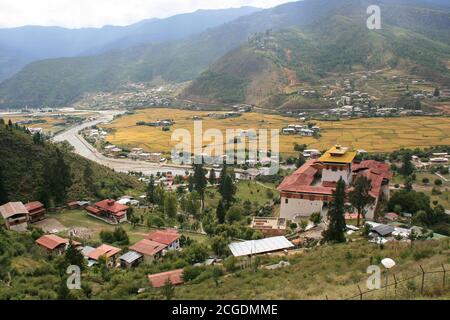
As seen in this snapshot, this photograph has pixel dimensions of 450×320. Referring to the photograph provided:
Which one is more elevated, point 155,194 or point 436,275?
point 436,275

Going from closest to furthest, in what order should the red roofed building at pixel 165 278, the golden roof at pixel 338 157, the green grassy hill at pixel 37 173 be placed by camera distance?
the red roofed building at pixel 165 278, the green grassy hill at pixel 37 173, the golden roof at pixel 338 157

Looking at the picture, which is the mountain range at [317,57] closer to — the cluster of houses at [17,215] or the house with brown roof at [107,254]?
the cluster of houses at [17,215]

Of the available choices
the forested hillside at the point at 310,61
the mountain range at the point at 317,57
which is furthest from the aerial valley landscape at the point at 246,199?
the mountain range at the point at 317,57

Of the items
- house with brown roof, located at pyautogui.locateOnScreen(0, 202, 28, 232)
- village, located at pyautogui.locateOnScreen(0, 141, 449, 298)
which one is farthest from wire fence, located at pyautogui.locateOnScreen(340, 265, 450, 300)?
house with brown roof, located at pyautogui.locateOnScreen(0, 202, 28, 232)

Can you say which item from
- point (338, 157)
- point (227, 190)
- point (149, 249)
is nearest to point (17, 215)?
point (149, 249)

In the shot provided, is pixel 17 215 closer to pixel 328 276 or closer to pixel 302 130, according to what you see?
pixel 328 276
